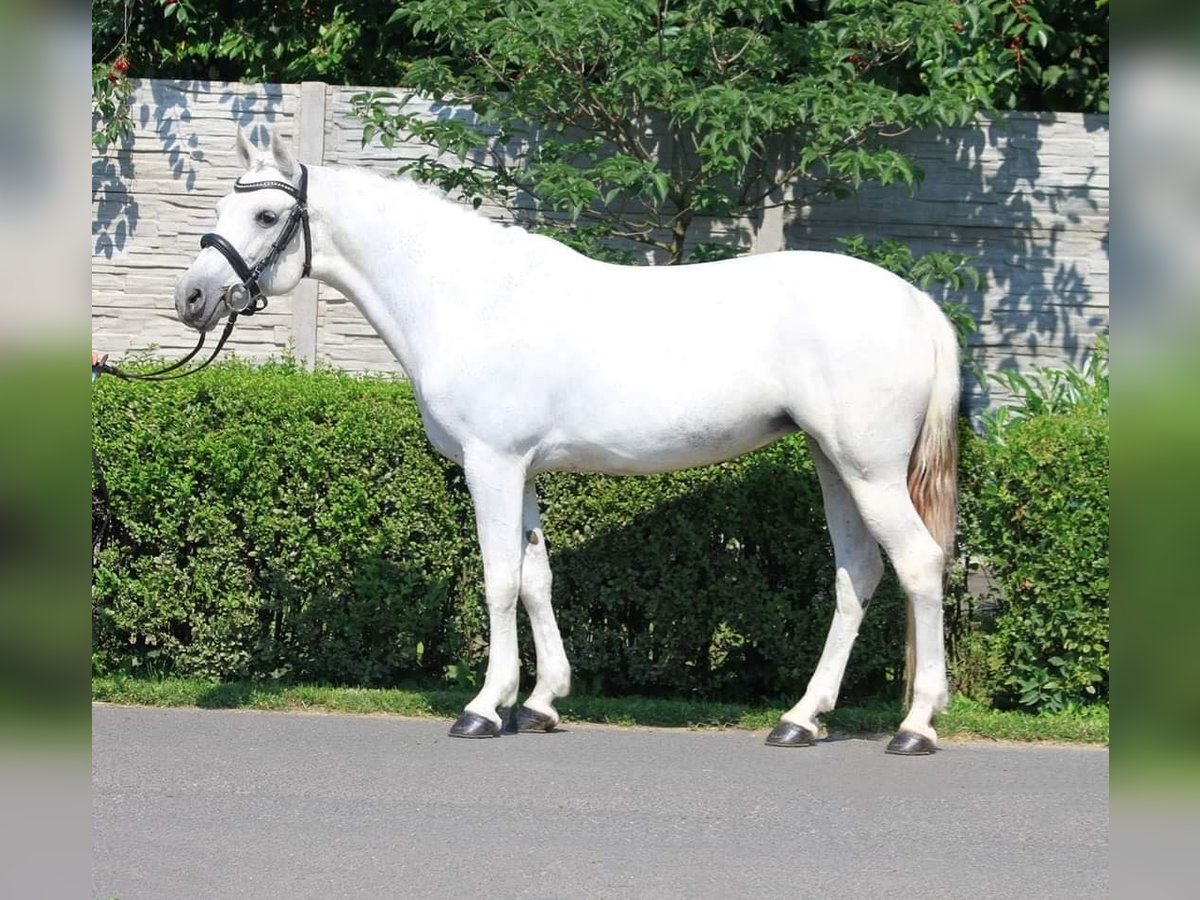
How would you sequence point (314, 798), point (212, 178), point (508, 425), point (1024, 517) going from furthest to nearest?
point (212, 178)
point (1024, 517)
point (508, 425)
point (314, 798)

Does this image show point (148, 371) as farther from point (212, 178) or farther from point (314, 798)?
point (314, 798)

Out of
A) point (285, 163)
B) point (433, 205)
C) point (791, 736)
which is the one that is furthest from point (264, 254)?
point (791, 736)

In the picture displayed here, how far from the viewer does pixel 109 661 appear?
684 centimetres

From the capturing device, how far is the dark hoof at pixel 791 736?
5809 millimetres

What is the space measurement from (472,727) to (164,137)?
14.9 ft

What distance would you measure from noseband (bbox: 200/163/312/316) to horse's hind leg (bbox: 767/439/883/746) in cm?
221

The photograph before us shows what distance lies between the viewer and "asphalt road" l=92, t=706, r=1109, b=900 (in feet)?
13.4

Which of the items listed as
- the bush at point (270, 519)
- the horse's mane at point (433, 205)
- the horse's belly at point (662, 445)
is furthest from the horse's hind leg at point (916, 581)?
the bush at point (270, 519)

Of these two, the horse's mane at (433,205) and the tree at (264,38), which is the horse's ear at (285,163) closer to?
the horse's mane at (433,205)

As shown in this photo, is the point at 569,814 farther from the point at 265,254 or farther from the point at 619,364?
the point at 265,254

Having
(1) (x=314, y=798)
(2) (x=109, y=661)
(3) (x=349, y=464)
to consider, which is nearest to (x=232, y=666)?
(2) (x=109, y=661)
